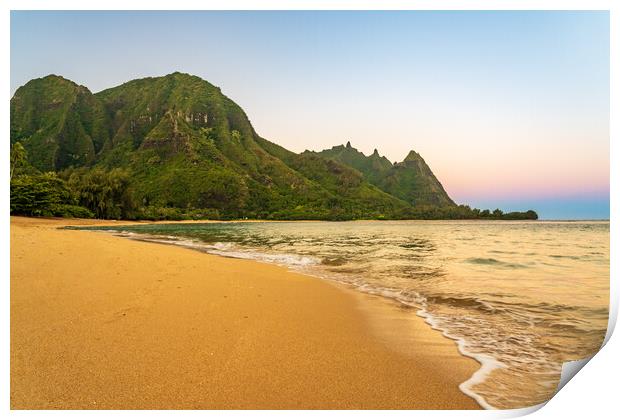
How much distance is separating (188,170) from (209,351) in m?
74.5

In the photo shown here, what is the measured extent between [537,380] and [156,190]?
68.9 metres

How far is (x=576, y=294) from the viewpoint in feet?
17.2

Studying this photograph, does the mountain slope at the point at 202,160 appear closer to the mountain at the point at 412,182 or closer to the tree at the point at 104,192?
the tree at the point at 104,192

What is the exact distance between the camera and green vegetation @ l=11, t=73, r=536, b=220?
139 ft

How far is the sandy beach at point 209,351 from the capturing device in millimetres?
2131

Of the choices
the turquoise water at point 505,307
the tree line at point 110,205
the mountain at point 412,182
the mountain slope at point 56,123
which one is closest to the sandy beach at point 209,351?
the turquoise water at point 505,307

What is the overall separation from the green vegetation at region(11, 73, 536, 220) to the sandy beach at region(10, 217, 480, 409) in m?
30.8

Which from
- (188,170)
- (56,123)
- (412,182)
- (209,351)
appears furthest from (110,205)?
(412,182)

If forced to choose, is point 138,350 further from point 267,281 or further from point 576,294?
point 576,294

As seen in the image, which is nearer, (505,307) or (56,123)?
(505,307)

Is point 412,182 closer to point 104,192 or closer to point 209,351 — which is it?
point 104,192

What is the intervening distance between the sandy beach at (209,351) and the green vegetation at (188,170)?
30.8 metres

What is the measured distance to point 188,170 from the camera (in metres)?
72.4
